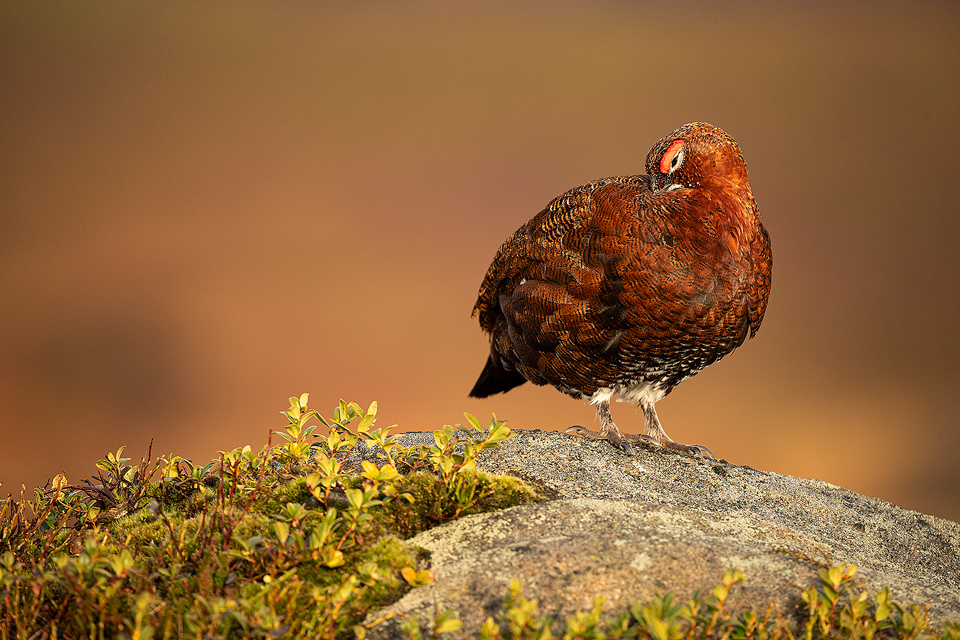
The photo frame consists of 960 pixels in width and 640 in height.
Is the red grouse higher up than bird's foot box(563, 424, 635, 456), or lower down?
higher up

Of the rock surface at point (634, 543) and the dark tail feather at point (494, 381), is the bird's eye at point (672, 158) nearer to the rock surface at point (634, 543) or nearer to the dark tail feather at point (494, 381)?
the rock surface at point (634, 543)

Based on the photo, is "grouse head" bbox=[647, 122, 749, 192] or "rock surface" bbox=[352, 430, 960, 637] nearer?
"rock surface" bbox=[352, 430, 960, 637]

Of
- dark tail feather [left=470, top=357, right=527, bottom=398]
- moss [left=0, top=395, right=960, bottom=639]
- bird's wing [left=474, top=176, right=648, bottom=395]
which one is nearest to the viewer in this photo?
moss [left=0, top=395, right=960, bottom=639]

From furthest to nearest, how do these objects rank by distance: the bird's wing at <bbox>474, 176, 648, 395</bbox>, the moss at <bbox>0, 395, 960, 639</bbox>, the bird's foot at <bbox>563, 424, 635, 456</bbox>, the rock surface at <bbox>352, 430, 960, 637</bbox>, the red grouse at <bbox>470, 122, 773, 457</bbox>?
the bird's foot at <bbox>563, 424, 635, 456</bbox>, the bird's wing at <bbox>474, 176, 648, 395</bbox>, the red grouse at <bbox>470, 122, 773, 457</bbox>, the rock surface at <bbox>352, 430, 960, 637</bbox>, the moss at <bbox>0, 395, 960, 639</bbox>

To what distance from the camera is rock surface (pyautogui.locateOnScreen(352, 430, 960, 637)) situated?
1919mm

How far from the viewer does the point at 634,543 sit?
2105 millimetres

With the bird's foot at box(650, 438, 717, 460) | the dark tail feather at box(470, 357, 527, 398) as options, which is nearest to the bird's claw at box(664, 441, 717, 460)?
the bird's foot at box(650, 438, 717, 460)

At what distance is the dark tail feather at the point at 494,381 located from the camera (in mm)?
4414

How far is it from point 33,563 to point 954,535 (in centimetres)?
341

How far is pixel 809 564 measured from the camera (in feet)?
6.98

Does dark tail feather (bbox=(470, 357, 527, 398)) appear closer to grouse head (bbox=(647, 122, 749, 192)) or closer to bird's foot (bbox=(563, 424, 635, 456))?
bird's foot (bbox=(563, 424, 635, 456))

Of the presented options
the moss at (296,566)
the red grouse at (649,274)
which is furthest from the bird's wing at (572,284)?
the moss at (296,566)

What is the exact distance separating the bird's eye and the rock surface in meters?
1.15

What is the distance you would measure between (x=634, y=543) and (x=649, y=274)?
1.38 metres
